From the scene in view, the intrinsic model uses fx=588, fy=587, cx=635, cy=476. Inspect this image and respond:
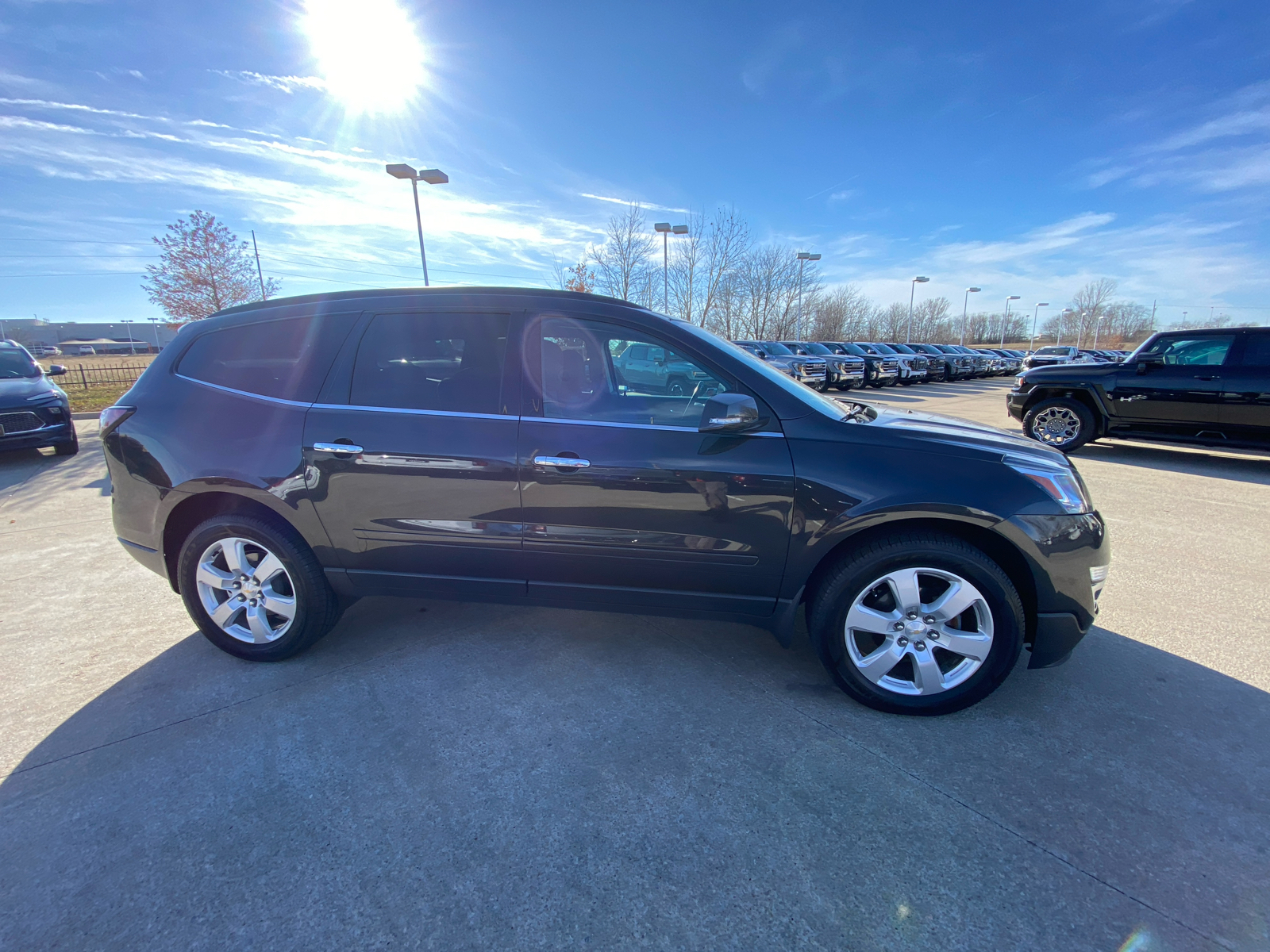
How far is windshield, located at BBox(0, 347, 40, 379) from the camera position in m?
8.04

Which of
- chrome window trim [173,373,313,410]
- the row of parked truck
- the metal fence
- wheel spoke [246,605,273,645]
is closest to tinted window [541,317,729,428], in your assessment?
chrome window trim [173,373,313,410]

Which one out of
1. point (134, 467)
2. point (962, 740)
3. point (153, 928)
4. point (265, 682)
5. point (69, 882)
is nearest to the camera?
point (153, 928)

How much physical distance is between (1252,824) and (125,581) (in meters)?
5.93

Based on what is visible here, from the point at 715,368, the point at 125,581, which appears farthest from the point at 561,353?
the point at 125,581

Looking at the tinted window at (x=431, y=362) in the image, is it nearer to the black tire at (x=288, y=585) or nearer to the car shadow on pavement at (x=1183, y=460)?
the black tire at (x=288, y=585)

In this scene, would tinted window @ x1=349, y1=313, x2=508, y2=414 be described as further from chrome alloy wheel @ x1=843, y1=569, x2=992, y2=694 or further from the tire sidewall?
chrome alloy wheel @ x1=843, y1=569, x2=992, y2=694

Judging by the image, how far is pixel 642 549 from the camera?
266 cm

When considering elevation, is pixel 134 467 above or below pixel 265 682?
above

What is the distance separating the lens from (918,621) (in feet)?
8.23

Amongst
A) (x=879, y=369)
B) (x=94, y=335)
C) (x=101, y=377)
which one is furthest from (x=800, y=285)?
(x=94, y=335)

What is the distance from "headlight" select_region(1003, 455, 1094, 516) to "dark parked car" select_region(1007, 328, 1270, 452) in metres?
7.11

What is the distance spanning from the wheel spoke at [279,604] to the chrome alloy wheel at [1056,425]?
9586 mm

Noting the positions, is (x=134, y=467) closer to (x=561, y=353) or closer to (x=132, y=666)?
(x=132, y=666)

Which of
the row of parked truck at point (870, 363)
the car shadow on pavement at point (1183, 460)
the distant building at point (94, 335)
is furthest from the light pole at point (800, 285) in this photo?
the distant building at point (94, 335)
